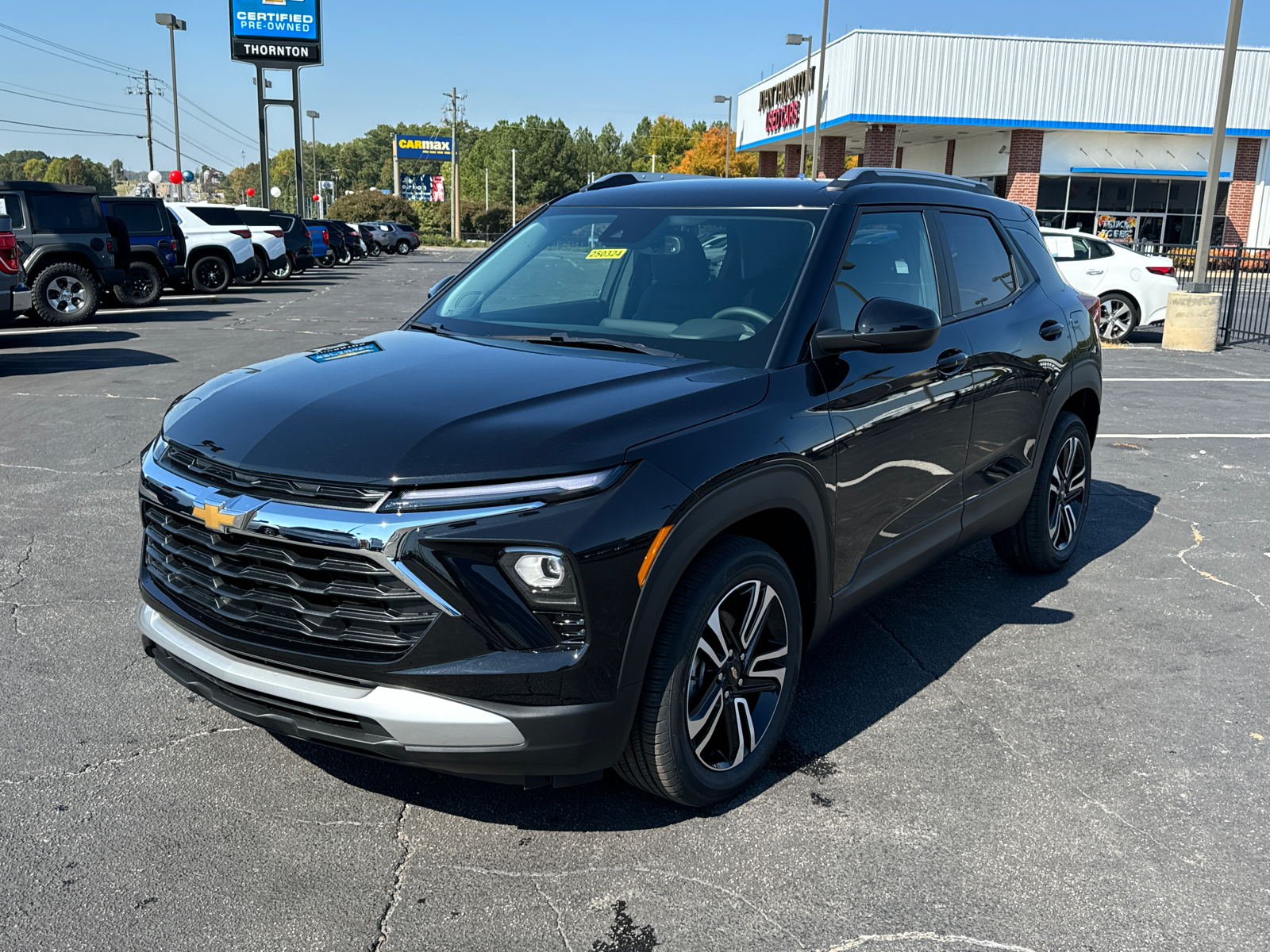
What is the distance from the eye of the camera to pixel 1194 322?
16.6 metres

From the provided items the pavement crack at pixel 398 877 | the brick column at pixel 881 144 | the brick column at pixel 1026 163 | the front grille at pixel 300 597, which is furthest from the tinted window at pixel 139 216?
the brick column at pixel 1026 163

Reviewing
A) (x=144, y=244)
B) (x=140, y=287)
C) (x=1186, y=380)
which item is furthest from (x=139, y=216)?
(x=1186, y=380)

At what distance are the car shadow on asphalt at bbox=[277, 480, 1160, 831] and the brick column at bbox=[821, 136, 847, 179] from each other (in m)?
47.9

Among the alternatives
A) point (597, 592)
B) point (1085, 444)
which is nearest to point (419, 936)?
point (597, 592)

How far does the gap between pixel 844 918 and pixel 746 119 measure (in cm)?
6160

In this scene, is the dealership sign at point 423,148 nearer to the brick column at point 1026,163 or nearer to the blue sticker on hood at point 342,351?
the brick column at point 1026,163

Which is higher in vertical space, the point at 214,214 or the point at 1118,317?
the point at 214,214

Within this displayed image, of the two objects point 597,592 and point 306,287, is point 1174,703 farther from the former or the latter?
point 306,287

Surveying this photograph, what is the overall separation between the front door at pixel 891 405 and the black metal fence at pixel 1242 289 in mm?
14535

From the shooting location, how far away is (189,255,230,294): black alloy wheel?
77.2 ft

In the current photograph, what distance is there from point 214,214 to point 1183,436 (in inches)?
808

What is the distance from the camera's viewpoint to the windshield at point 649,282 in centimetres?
373

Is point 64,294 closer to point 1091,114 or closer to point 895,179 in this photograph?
point 895,179

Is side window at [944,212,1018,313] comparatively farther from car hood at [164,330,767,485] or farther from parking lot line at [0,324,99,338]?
parking lot line at [0,324,99,338]
